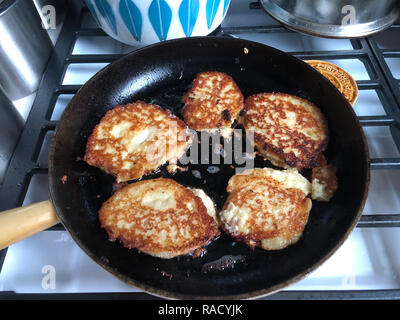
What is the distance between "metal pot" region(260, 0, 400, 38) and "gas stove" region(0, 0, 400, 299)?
1.9 inches

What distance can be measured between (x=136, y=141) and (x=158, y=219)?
0.95ft

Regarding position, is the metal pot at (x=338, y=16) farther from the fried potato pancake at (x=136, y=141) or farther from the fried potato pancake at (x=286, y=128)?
the fried potato pancake at (x=136, y=141)

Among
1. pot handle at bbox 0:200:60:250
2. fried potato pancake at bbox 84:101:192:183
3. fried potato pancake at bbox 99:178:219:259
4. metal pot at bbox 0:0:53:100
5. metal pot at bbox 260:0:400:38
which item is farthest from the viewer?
metal pot at bbox 260:0:400:38

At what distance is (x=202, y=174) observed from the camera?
104cm

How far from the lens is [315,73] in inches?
43.9

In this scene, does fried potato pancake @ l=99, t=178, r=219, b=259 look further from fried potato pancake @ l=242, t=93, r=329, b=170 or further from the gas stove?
fried potato pancake @ l=242, t=93, r=329, b=170

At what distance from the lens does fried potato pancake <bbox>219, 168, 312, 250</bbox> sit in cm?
91

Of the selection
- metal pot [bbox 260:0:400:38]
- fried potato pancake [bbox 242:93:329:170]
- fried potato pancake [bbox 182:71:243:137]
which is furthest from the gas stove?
fried potato pancake [bbox 182:71:243:137]

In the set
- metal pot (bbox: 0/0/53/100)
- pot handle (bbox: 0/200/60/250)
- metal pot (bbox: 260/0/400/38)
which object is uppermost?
metal pot (bbox: 260/0/400/38)

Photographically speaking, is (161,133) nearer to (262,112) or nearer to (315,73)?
(262,112)

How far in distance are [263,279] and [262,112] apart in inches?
20.7

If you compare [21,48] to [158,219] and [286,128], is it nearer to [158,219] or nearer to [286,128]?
[158,219]

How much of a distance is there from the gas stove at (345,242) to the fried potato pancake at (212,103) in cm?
33
